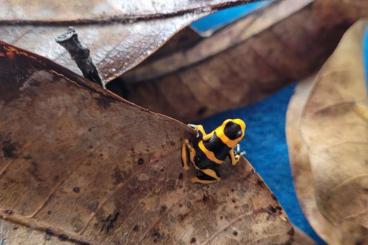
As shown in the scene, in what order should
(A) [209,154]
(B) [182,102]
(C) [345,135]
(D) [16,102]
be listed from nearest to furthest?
(D) [16,102] < (A) [209,154] < (C) [345,135] < (B) [182,102]

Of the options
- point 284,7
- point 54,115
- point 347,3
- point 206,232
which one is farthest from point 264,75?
point 54,115

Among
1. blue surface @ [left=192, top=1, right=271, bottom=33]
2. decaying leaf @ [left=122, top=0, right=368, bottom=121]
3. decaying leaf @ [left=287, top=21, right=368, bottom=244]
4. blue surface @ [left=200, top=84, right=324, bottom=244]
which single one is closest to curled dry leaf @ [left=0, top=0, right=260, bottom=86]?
decaying leaf @ [left=122, top=0, right=368, bottom=121]

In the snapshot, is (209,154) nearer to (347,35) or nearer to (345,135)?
(345,135)

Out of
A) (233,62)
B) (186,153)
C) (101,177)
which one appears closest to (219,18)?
(233,62)

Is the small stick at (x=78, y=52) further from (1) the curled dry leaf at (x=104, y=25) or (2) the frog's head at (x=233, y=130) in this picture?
(2) the frog's head at (x=233, y=130)

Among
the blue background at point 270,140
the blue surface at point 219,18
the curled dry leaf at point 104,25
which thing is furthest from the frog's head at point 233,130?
the blue surface at point 219,18
